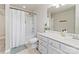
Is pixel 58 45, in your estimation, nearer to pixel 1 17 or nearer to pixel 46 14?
pixel 46 14

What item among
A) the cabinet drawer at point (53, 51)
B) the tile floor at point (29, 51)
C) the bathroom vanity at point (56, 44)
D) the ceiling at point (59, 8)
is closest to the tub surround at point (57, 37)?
the bathroom vanity at point (56, 44)

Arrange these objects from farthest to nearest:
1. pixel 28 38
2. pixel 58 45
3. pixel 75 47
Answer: pixel 28 38
pixel 58 45
pixel 75 47

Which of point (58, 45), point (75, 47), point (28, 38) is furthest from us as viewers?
point (28, 38)

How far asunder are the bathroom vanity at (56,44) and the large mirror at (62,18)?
116 mm

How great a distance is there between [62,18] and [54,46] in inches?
17.9

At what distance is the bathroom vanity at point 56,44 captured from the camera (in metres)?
1.32

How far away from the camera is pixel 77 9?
1530 mm

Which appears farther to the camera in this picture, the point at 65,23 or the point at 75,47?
the point at 65,23

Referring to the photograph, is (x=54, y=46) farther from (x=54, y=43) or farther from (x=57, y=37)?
(x=57, y=37)

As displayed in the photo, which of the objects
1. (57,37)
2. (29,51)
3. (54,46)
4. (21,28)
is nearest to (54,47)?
(54,46)

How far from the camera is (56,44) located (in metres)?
1.50
